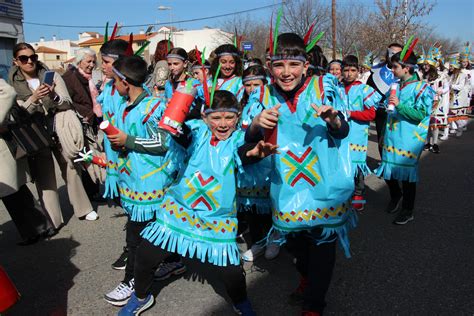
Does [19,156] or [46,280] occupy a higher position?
[19,156]

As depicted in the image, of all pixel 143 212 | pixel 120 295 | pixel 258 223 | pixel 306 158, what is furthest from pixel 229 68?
pixel 120 295

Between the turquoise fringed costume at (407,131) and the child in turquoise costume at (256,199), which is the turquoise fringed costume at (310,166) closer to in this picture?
the child in turquoise costume at (256,199)

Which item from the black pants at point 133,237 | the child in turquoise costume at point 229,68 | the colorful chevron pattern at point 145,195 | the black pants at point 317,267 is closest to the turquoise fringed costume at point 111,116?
the colorful chevron pattern at point 145,195

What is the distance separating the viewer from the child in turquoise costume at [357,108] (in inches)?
180

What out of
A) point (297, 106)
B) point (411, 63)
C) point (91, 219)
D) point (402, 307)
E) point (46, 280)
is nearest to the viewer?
point (297, 106)

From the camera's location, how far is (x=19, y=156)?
3.90 metres

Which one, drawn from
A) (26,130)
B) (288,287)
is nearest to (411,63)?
(288,287)

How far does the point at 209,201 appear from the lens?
252 cm

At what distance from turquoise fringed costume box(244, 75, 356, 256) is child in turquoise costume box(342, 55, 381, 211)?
2210 mm

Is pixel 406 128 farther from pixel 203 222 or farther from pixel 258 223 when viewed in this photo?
pixel 203 222

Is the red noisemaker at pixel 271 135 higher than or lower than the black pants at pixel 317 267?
higher

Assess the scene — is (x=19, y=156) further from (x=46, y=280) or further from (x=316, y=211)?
(x=316, y=211)

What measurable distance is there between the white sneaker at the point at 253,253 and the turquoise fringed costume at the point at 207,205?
1.19 metres

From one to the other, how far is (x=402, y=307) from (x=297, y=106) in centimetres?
170
